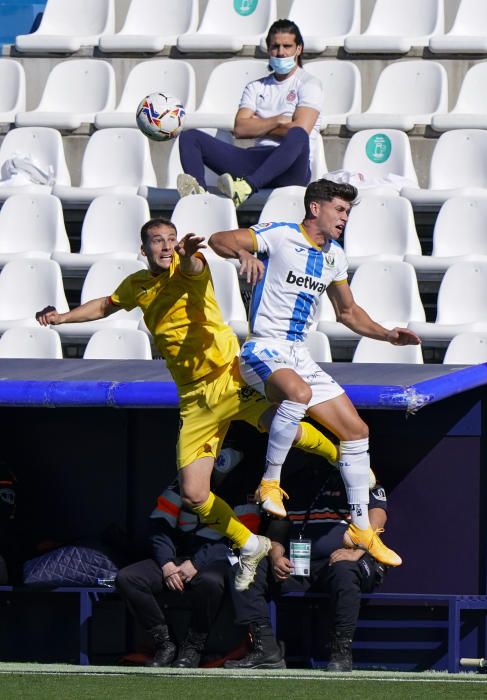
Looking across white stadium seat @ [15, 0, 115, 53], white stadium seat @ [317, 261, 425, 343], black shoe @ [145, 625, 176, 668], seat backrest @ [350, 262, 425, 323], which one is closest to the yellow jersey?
black shoe @ [145, 625, 176, 668]

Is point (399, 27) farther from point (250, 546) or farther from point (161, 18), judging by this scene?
point (250, 546)

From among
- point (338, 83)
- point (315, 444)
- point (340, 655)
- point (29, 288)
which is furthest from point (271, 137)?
point (340, 655)

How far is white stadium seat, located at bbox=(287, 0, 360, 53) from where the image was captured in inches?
468

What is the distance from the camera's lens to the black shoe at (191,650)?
7.07m

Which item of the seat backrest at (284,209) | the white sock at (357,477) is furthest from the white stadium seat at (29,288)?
the white sock at (357,477)

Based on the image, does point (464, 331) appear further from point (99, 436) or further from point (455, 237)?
point (99, 436)

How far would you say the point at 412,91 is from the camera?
11.3 metres

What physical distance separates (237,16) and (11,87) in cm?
185

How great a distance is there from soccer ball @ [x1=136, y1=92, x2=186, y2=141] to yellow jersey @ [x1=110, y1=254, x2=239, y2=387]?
3226 mm

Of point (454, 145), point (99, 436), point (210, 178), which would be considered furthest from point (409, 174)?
point (99, 436)

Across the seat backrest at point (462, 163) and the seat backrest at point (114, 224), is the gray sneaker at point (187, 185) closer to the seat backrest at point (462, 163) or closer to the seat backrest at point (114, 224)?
the seat backrest at point (114, 224)

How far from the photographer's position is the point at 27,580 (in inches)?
290

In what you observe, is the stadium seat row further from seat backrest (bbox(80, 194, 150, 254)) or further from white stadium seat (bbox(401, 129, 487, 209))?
seat backrest (bbox(80, 194, 150, 254))

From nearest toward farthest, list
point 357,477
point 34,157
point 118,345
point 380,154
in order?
point 357,477 < point 118,345 < point 380,154 < point 34,157
